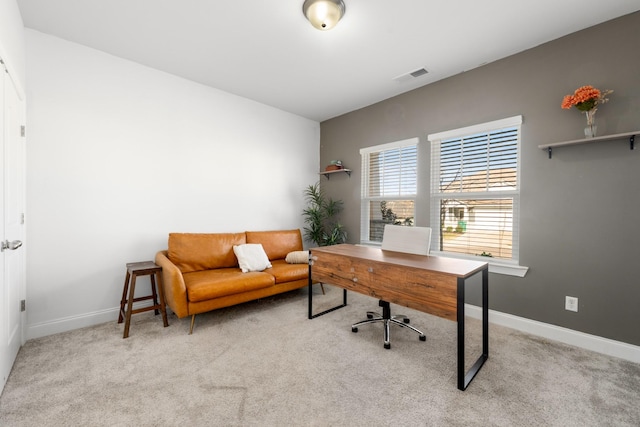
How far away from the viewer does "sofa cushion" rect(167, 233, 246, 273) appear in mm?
3006

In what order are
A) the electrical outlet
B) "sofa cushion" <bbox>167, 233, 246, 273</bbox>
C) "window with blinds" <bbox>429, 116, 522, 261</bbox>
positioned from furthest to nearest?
"sofa cushion" <bbox>167, 233, 246, 273</bbox> < "window with blinds" <bbox>429, 116, 522, 261</bbox> < the electrical outlet

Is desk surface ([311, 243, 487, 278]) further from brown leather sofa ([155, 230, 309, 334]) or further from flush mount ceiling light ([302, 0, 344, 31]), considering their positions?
flush mount ceiling light ([302, 0, 344, 31])

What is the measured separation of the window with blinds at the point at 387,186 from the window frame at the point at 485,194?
252 mm

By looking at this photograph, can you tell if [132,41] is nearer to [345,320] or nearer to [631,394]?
[345,320]

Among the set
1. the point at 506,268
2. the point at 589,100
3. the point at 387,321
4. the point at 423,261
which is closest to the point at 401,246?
the point at 423,261

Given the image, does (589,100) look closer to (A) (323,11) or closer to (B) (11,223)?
(A) (323,11)

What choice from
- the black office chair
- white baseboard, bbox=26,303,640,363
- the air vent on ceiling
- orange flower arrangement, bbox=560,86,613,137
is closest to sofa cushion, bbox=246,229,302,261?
the black office chair

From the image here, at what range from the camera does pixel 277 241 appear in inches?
151

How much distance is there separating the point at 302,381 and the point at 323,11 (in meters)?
2.64

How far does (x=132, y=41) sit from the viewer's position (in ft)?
8.45

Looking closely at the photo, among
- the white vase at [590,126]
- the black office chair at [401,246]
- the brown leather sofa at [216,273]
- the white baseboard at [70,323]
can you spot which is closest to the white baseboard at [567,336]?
the black office chair at [401,246]

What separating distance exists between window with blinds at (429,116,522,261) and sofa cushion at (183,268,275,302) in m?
2.14

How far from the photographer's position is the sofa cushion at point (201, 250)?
3.01m

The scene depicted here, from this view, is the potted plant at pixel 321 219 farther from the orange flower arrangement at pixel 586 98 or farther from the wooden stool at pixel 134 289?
the orange flower arrangement at pixel 586 98
